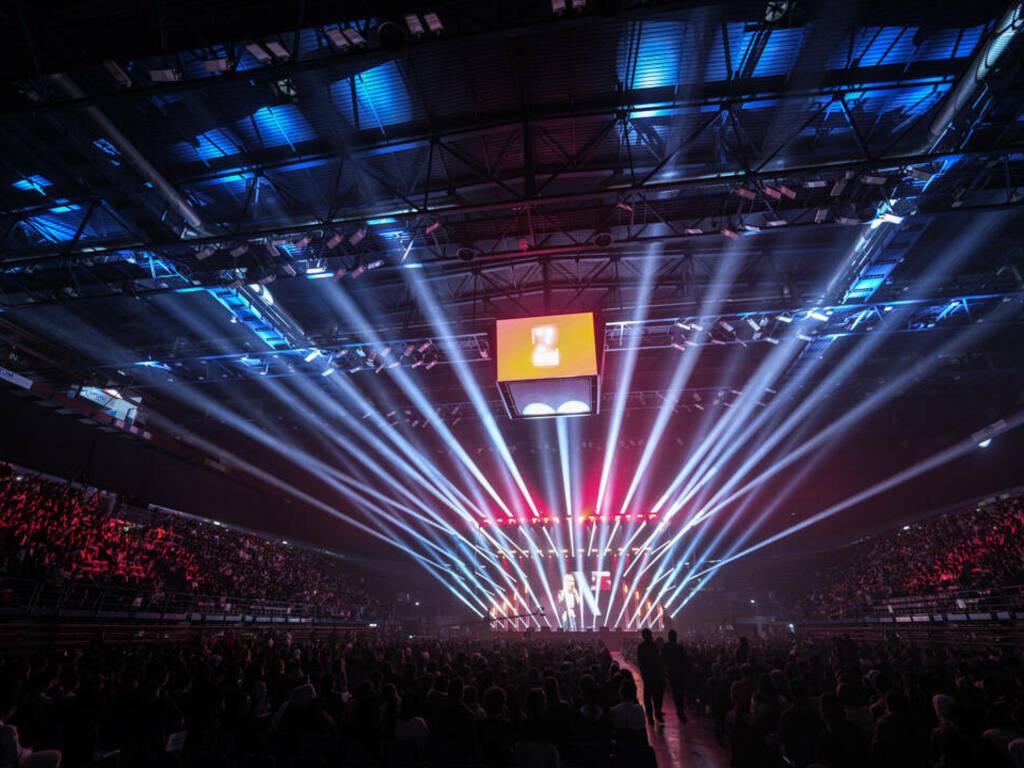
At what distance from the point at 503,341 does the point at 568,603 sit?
878 inches

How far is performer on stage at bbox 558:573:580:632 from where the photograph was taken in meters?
27.8

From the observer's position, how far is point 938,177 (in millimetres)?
8320

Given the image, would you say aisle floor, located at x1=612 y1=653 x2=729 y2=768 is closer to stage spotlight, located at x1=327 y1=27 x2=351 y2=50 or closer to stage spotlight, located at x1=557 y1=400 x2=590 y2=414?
stage spotlight, located at x1=557 y1=400 x2=590 y2=414

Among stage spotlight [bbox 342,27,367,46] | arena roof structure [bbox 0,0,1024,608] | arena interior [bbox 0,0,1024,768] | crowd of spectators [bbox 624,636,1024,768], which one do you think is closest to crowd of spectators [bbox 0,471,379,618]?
arena interior [bbox 0,0,1024,768]

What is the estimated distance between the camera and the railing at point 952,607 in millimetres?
12570

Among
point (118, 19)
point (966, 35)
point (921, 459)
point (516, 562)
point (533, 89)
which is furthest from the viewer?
point (516, 562)

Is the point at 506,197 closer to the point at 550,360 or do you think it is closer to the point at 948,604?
the point at 550,360

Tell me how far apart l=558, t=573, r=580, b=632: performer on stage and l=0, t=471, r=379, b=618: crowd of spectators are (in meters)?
11.3

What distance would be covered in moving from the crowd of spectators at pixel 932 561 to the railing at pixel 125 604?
21555 mm

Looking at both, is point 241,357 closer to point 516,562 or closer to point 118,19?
point 118,19

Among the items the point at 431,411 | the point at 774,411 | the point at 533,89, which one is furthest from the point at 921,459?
the point at 533,89

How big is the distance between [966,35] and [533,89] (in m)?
6.04

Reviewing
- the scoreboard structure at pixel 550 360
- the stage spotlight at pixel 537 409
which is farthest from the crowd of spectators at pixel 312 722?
the stage spotlight at pixel 537 409

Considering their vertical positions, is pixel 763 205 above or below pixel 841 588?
above
